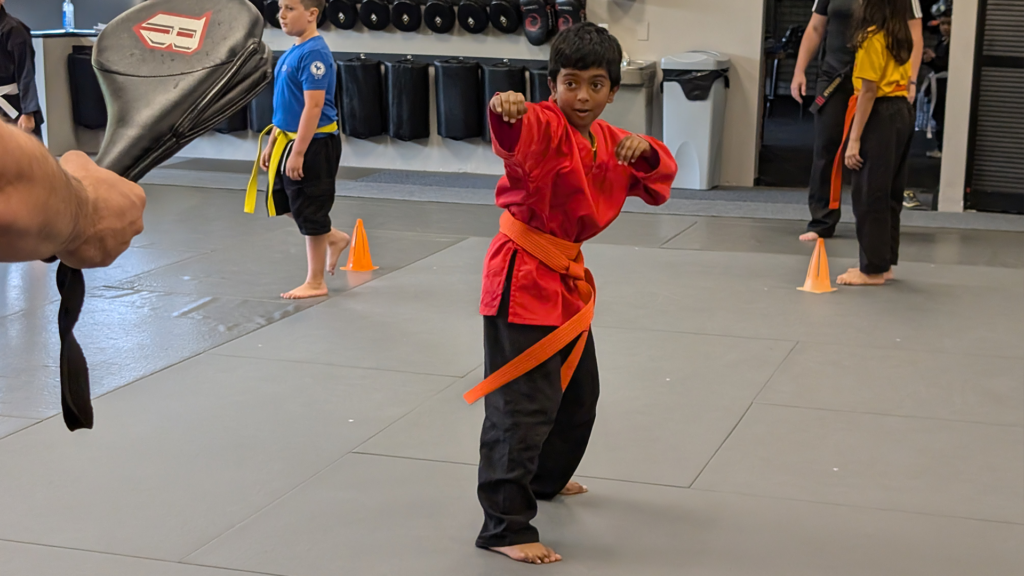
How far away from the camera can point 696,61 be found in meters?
9.59

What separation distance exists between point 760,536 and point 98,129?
34.6 feet

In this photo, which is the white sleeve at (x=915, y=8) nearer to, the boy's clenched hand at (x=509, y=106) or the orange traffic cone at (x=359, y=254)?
the orange traffic cone at (x=359, y=254)

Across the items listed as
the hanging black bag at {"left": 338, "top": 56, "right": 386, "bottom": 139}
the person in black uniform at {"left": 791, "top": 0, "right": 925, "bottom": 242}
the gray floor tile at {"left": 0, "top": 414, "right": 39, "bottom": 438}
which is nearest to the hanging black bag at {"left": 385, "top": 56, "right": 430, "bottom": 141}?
the hanging black bag at {"left": 338, "top": 56, "right": 386, "bottom": 139}

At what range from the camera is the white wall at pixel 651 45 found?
392 inches

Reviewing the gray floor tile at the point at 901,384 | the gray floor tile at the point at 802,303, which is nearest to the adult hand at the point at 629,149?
the gray floor tile at the point at 901,384

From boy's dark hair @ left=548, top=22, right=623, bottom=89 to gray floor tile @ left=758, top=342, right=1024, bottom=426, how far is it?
6.69ft

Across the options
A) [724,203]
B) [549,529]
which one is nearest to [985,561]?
[549,529]

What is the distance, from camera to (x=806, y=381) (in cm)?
474

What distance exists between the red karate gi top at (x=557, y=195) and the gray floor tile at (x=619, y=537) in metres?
0.73

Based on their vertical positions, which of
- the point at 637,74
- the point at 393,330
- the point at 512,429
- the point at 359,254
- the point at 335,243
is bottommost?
the point at 393,330

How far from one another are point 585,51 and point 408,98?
322 inches

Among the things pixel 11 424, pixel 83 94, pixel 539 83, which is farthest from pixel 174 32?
pixel 83 94

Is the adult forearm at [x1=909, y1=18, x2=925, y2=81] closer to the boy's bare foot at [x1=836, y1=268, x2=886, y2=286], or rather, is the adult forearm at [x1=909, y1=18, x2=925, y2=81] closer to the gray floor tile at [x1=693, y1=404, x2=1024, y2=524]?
the boy's bare foot at [x1=836, y1=268, x2=886, y2=286]

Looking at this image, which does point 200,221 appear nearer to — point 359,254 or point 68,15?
point 359,254
